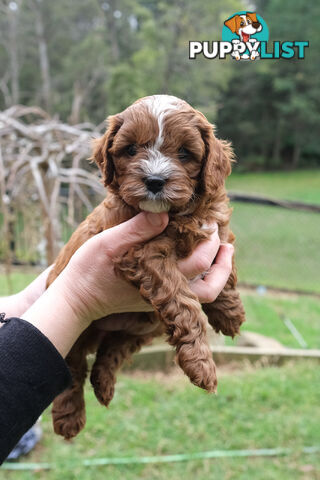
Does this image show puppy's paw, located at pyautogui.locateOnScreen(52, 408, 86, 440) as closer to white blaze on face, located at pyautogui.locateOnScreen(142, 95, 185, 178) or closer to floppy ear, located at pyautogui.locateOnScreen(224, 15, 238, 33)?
white blaze on face, located at pyautogui.locateOnScreen(142, 95, 185, 178)

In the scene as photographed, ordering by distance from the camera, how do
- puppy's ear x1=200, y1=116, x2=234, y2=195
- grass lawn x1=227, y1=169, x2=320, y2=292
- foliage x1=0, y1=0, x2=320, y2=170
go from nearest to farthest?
1. puppy's ear x1=200, y1=116, x2=234, y2=195
2. grass lawn x1=227, y1=169, x2=320, y2=292
3. foliage x1=0, y1=0, x2=320, y2=170

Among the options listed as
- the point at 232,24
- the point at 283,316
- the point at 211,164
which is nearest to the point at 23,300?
the point at 211,164

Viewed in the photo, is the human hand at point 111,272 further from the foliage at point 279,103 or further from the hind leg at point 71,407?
the foliage at point 279,103

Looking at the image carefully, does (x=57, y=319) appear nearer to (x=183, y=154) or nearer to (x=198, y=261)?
(x=198, y=261)

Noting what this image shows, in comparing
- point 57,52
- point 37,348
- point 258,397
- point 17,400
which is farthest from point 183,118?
point 57,52

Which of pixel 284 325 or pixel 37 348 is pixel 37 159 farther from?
pixel 284 325

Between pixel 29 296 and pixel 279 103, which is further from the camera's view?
pixel 279 103

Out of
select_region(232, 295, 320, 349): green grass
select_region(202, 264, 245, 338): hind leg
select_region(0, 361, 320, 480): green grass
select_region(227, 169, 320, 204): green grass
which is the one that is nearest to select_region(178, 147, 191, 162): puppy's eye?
select_region(202, 264, 245, 338): hind leg

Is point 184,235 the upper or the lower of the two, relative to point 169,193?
lower
